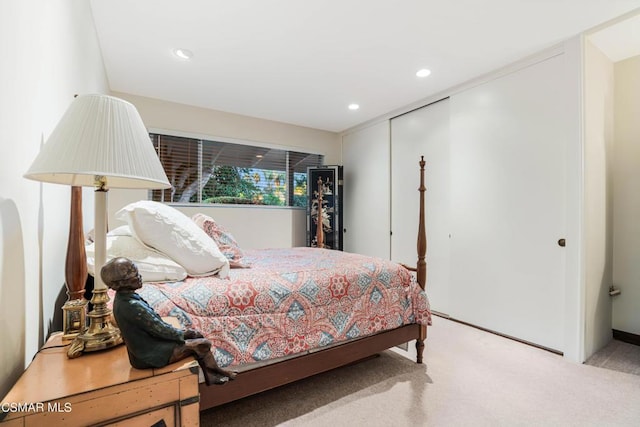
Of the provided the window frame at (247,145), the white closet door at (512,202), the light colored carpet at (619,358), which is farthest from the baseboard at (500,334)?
the window frame at (247,145)

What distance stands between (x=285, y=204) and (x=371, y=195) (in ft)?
4.45

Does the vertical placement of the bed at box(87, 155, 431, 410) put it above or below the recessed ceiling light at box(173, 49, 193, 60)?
below

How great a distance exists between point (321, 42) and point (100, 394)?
8.62 ft

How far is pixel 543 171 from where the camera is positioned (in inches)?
103

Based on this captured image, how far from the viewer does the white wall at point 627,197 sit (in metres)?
2.66

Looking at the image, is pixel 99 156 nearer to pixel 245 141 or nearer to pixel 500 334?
pixel 500 334

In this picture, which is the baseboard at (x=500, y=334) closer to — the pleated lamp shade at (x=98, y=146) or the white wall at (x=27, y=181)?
the pleated lamp shade at (x=98, y=146)

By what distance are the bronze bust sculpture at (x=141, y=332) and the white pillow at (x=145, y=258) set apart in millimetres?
683

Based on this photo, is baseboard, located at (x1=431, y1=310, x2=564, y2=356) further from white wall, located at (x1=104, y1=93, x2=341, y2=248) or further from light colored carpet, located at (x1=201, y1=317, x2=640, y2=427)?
white wall, located at (x1=104, y1=93, x2=341, y2=248)

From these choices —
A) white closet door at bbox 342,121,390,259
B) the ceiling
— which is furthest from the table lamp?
white closet door at bbox 342,121,390,259

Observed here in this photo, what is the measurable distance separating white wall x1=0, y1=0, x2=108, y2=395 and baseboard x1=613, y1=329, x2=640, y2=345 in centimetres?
418

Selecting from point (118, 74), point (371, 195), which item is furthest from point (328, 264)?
point (118, 74)

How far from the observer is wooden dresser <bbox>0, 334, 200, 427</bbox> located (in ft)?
2.07

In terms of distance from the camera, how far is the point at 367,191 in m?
4.55
